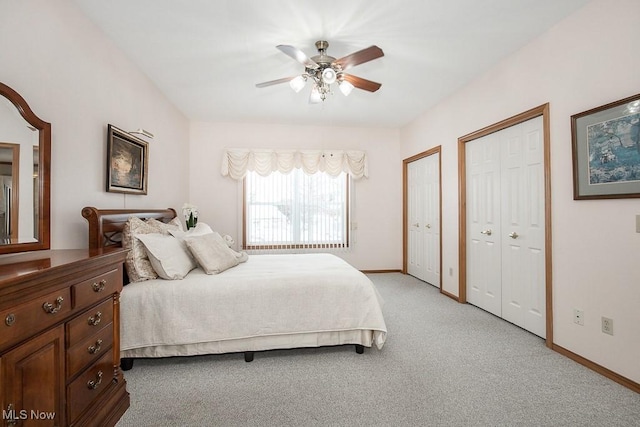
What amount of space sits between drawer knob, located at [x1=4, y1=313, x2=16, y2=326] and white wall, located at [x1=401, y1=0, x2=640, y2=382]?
3.17 metres

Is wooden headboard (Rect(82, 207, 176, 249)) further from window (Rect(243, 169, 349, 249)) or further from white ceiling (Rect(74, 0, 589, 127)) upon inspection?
window (Rect(243, 169, 349, 249))

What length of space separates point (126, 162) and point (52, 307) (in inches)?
78.8

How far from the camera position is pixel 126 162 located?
2779mm

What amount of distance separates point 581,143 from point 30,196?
360 cm

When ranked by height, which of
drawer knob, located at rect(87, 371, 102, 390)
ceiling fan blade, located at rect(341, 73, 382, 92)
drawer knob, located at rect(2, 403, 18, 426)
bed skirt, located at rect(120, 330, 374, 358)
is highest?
ceiling fan blade, located at rect(341, 73, 382, 92)

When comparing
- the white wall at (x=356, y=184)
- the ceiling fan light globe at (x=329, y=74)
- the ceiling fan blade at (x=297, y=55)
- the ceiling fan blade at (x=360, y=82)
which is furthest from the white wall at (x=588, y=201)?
the white wall at (x=356, y=184)

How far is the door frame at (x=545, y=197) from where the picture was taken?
8.04ft

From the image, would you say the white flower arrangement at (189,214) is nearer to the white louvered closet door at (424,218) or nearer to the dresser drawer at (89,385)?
the dresser drawer at (89,385)

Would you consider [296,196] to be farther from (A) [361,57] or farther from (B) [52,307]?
(B) [52,307]

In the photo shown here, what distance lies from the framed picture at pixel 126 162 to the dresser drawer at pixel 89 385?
1538 millimetres

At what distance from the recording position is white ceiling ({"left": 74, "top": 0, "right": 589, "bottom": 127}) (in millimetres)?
2141

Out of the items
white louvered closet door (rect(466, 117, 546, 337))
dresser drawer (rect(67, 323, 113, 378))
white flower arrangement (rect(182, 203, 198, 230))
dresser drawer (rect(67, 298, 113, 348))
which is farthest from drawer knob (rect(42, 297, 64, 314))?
white louvered closet door (rect(466, 117, 546, 337))

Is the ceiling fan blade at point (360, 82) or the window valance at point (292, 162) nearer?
the ceiling fan blade at point (360, 82)

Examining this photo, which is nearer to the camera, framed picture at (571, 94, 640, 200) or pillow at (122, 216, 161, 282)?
framed picture at (571, 94, 640, 200)
